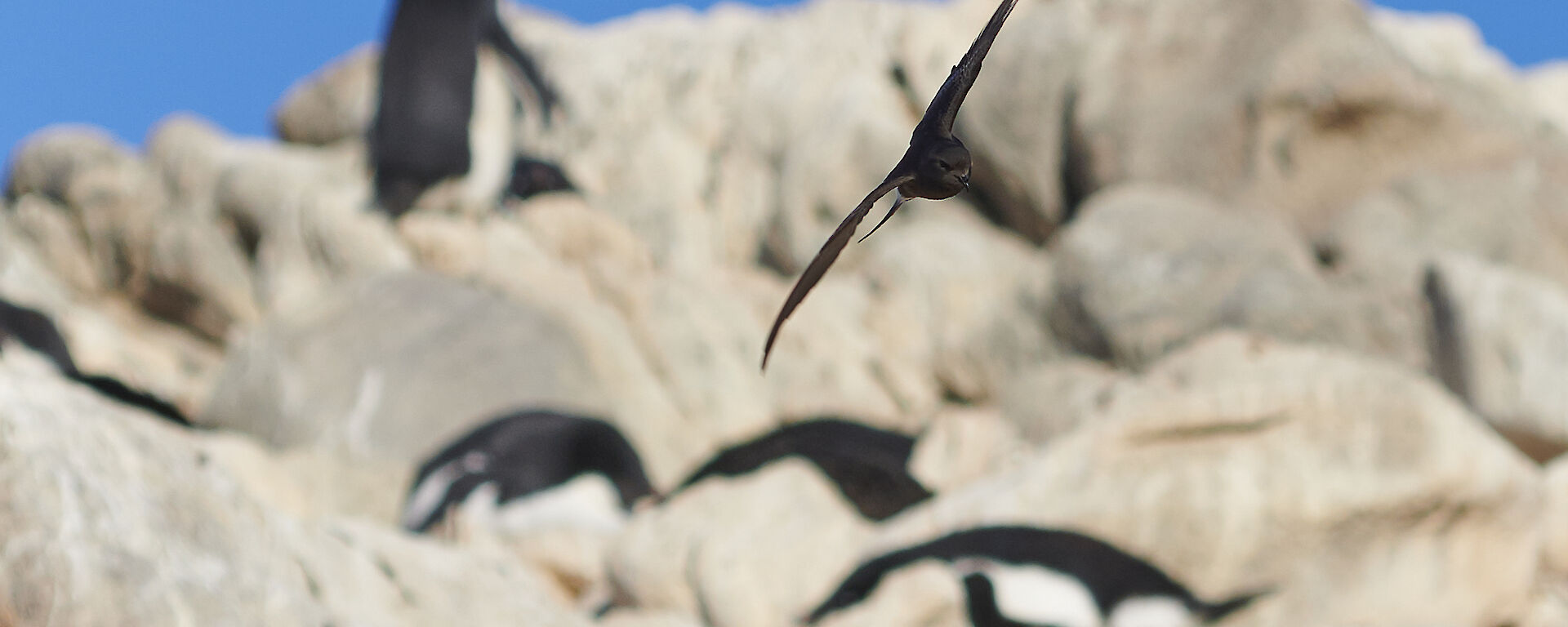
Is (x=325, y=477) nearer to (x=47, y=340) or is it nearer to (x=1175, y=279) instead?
(x=47, y=340)

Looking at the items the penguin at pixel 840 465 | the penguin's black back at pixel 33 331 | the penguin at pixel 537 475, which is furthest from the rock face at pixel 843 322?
the penguin's black back at pixel 33 331

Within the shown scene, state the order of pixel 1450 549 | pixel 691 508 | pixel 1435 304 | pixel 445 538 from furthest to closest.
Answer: pixel 1435 304
pixel 445 538
pixel 691 508
pixel 1450 549

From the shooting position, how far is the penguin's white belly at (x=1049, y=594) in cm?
500

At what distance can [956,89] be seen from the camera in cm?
174

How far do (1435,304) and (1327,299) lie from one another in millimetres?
695

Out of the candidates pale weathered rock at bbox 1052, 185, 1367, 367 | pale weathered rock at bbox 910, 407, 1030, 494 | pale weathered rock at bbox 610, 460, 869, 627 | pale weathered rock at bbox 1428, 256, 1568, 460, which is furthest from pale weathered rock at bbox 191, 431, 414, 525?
pale weathered rock at bbox 1428, 256, 1568, 460

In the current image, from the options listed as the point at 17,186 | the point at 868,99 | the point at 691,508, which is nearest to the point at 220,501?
the point at 691,508

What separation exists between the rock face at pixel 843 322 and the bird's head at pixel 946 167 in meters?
1.76

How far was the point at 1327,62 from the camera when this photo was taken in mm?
11758

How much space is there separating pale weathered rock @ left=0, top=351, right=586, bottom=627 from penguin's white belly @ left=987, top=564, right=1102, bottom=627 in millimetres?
2134

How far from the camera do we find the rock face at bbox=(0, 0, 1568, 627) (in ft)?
13.9

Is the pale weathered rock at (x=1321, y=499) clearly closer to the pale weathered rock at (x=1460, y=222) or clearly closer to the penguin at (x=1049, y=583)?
the penguin at (x=1049, y=583)

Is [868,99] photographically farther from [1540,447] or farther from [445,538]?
[445,538]

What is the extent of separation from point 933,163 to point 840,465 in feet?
17.0
